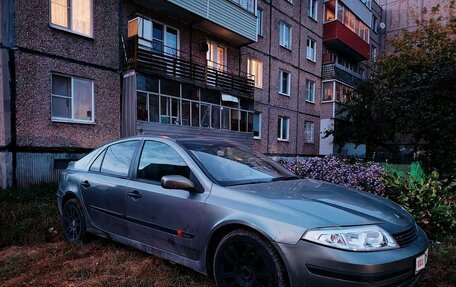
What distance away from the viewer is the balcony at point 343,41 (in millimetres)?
23250

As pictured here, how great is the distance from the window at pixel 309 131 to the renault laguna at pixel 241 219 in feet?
62.3

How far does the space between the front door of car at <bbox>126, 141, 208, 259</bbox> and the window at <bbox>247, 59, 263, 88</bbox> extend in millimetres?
14944

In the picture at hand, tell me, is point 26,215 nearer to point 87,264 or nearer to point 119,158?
point 87,264

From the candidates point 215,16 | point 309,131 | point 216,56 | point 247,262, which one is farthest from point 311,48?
point 247,262

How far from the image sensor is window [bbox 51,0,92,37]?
10.3 m

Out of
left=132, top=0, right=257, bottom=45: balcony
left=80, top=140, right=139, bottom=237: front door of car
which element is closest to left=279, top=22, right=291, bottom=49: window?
left=132, top=0, right=257, bottom=45: balcony

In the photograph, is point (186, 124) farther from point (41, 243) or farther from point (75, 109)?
point (41, 243)

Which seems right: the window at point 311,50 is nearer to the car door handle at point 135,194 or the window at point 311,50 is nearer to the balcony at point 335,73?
the balcony at point 335,73

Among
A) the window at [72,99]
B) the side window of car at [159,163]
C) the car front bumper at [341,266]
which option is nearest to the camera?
the car front bumper at [341,266]

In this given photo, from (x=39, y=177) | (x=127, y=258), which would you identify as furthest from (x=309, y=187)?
(x=39, y=177)

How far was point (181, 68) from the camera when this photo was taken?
13.0 meters

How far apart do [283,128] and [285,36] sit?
549cm

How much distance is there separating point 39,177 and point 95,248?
6444 mm

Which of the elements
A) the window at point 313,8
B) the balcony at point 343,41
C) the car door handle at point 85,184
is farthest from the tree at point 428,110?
the window at point 313,8
